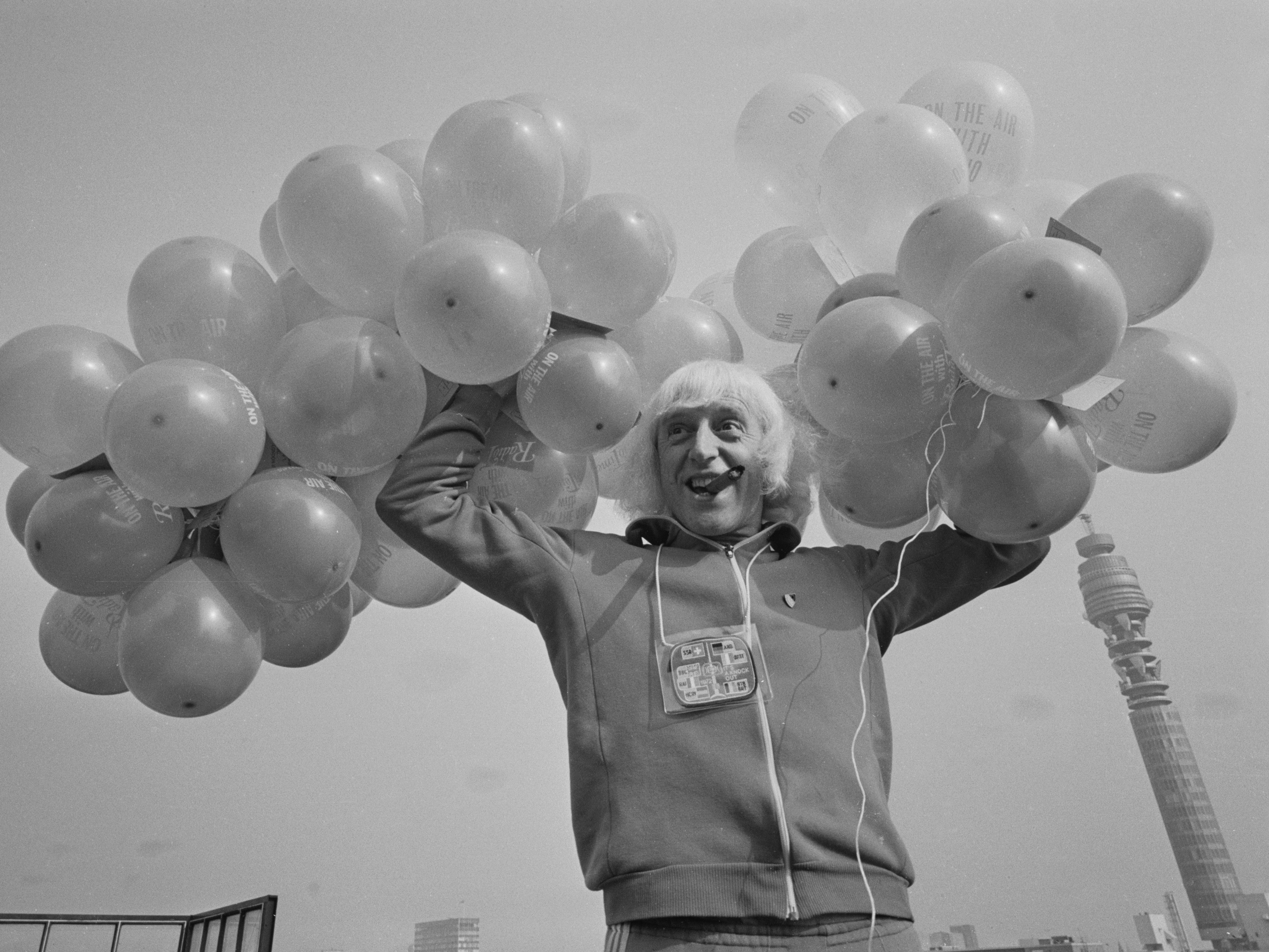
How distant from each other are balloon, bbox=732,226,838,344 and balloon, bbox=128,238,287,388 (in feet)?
3.43

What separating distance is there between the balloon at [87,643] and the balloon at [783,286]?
4.84 feet

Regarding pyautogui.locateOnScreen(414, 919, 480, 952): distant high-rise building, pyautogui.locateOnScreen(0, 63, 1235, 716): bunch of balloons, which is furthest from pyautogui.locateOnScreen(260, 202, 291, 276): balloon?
pyautogui.locateOnScreen(414, 919, 480, 952): distant high-rise building

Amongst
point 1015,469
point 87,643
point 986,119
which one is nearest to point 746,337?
point 986,119

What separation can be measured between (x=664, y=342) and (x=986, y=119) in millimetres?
930

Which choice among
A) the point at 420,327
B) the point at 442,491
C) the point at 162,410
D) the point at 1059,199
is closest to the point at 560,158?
the point at 420,327

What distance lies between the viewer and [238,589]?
65.3 inches

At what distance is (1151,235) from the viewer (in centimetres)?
149

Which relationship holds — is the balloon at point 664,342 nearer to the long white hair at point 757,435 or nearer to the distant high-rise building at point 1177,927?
the long white hair at point 757,435

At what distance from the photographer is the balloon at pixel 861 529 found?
1.79 meters

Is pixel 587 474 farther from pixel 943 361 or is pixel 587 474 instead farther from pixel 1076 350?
pixel 1076 350

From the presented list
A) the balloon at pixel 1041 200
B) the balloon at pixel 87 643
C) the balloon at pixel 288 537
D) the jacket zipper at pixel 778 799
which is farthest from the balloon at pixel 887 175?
the balloon at pixel 87 643

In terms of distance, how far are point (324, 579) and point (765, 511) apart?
834mm

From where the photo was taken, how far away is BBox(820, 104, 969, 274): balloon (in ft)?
5.82

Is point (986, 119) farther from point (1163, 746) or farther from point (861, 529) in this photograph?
point (1163, 746)
